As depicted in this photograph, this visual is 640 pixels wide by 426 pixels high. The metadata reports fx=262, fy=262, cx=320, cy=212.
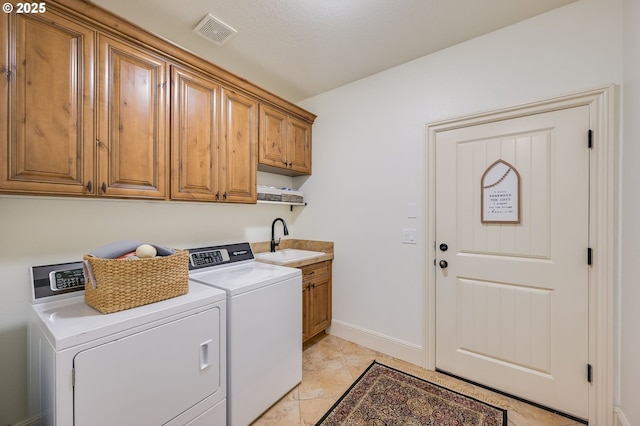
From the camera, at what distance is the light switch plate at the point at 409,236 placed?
225 centimetres

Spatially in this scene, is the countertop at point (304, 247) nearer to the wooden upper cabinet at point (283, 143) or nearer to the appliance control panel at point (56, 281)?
the wooden upper cabinet at point (283, 143)

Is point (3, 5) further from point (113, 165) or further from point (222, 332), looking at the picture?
point (222, 332)

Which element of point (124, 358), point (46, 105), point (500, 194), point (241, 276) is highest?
point (46, 105)

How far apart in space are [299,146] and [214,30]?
1219 millimetres

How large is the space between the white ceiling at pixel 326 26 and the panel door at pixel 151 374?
6.20ft

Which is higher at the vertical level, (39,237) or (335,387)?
(39,237)

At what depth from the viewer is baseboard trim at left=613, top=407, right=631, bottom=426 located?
4.71 ft

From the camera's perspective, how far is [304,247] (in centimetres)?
299

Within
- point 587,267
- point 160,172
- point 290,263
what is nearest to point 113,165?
point 160,172

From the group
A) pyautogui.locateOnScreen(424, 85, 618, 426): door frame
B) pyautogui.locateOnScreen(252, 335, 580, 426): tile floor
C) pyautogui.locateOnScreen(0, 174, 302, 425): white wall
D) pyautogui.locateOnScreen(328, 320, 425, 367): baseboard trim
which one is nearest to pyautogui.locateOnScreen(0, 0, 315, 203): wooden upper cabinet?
pyautogui.locateOnScreen(0, 174, 302, 425): white wall

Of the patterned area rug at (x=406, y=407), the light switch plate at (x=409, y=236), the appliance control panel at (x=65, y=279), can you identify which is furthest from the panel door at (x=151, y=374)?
the light switch plate at (x=409, y=236)

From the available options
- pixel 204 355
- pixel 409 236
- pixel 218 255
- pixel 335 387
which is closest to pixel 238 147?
pixel 218 255

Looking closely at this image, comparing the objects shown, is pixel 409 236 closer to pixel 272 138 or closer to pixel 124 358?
→ pixel 272 138

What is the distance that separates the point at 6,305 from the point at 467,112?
3.15 m
